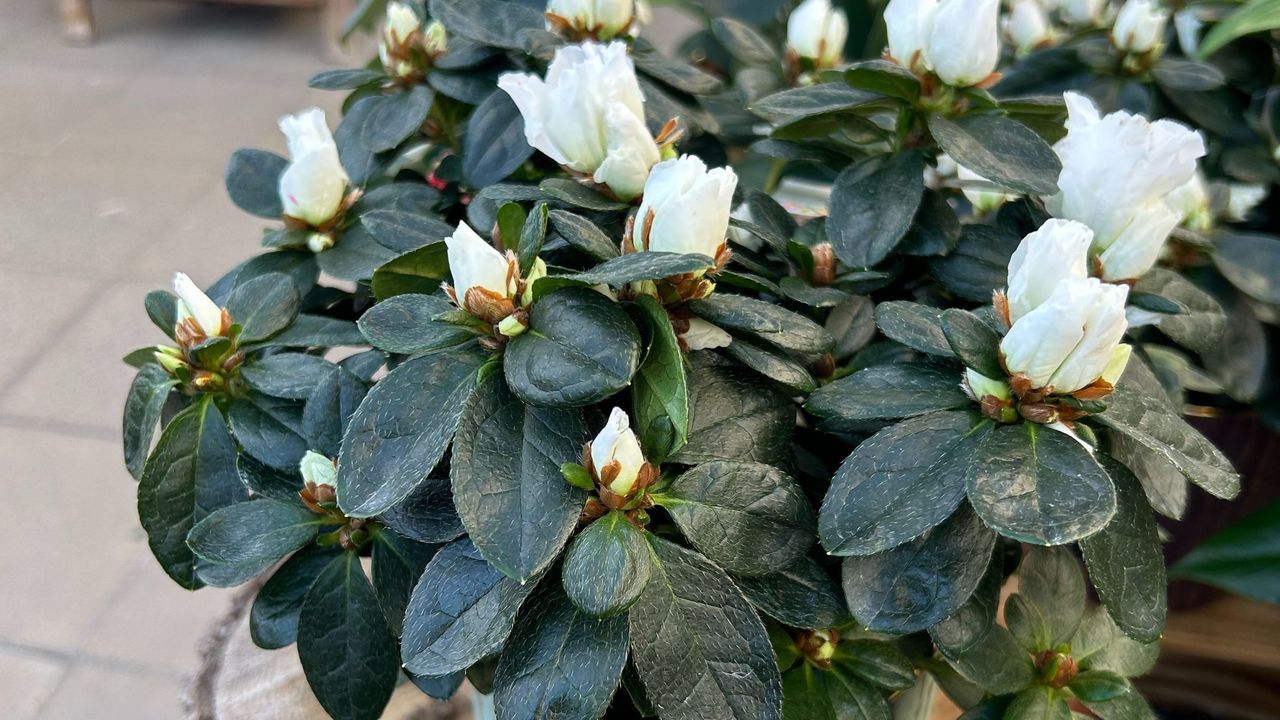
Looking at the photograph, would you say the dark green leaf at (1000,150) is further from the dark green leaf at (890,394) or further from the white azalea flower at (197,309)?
the white azalea flower at (197,309)

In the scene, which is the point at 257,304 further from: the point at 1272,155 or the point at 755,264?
the point at 1272,155

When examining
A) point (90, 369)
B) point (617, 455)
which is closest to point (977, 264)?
point (617, 455)

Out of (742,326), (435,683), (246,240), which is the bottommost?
(246,240)

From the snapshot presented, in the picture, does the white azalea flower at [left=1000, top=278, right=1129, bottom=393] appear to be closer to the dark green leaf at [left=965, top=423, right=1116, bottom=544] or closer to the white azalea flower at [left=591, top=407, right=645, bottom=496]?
the dark green leaf at [left=965, top=423, right=1116, bottom=544]

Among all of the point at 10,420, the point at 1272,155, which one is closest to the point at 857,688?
the point at 1272,155

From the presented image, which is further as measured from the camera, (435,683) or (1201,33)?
(1201,33)

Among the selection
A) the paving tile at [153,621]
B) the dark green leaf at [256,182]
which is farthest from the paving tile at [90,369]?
the dark green leaf at [256,182]
